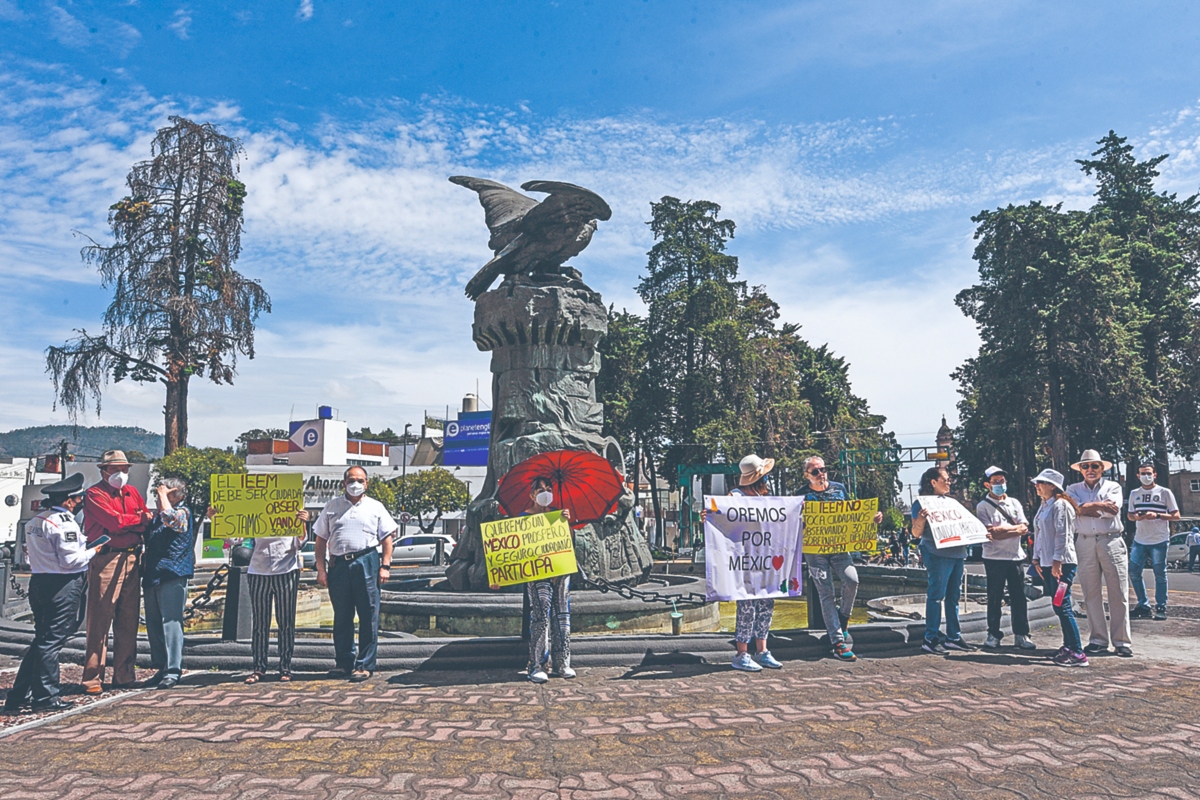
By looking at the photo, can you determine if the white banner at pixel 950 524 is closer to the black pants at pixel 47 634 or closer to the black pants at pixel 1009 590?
the black pants at pixel 1009 590

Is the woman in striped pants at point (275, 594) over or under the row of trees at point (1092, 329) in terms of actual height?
under

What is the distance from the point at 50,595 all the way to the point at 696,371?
3067 cm


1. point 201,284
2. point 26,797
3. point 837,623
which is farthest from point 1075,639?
point 201,284

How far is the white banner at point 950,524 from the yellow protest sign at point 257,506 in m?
5.86

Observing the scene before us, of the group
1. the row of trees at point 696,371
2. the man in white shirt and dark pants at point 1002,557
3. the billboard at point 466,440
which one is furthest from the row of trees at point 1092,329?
the billboard at point 466,440

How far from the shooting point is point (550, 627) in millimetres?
7145

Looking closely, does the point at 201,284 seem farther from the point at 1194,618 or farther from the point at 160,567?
the point at 1194,618

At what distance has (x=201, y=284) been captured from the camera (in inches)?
1211

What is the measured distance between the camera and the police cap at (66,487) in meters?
6.22

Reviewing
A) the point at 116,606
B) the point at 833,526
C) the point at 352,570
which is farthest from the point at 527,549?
the point at 116,606

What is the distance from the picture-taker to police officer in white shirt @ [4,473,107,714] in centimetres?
592

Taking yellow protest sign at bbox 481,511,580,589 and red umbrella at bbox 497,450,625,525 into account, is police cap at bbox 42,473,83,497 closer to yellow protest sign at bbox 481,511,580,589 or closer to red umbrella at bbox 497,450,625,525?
yellow protest sign at bbox 481,511,580,589

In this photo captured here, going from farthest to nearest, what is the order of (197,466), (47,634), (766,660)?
(197,466) → (766,660) → (47,634)

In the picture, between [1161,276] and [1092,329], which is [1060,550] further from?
[1161,276]
